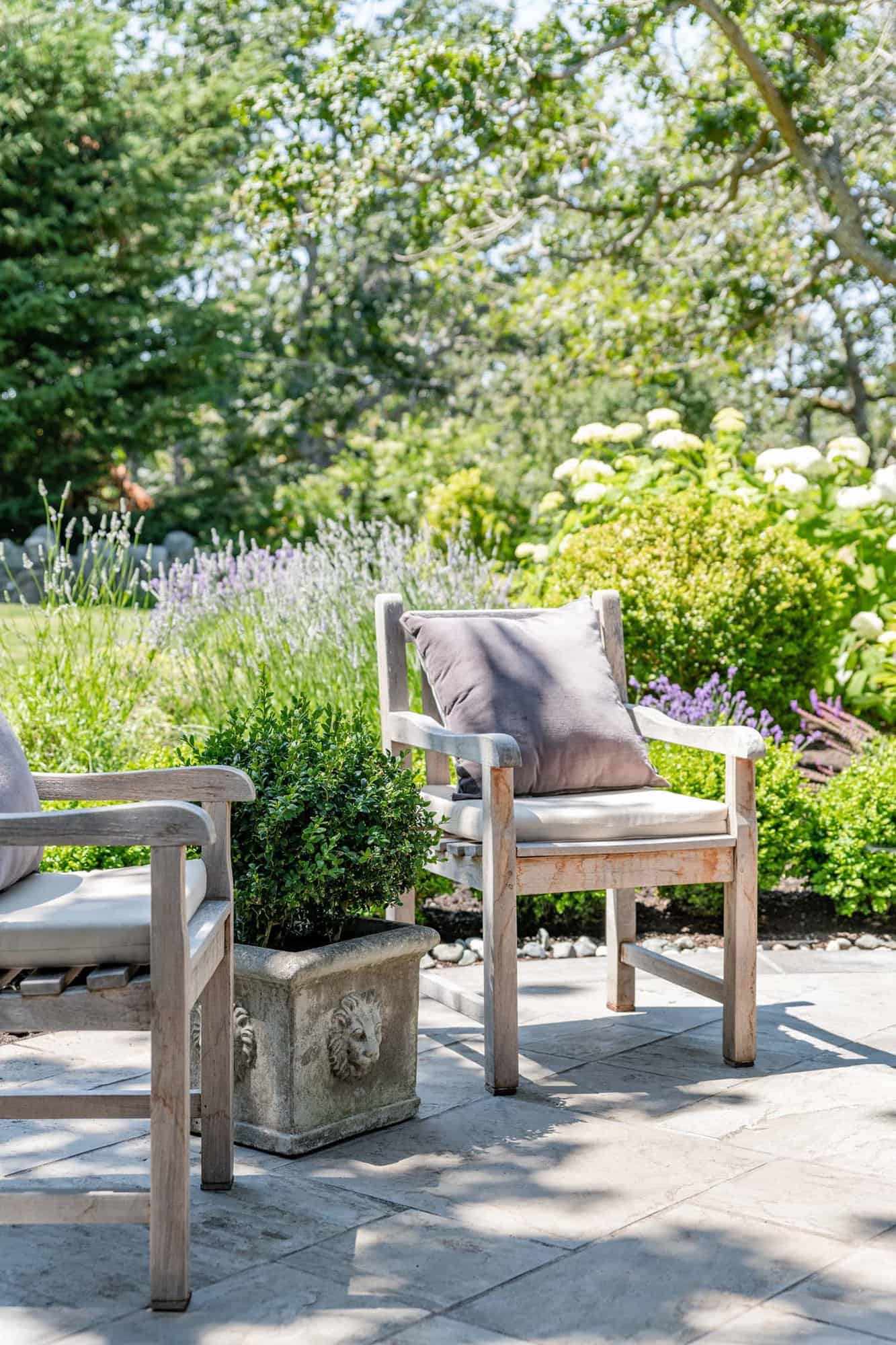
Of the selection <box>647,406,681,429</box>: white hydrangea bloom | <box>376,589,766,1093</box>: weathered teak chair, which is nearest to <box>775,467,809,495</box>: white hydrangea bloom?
<box>647,406,681,429</box>: white hydrangea bloom

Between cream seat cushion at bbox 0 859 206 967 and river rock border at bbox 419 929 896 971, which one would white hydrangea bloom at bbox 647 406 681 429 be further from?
cream seat cushion at bbox 0 859 206 967

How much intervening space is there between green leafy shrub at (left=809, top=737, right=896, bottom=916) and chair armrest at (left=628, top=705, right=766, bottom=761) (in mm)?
1223

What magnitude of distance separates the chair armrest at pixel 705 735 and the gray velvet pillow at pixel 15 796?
1.54 metres

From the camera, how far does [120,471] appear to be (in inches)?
624

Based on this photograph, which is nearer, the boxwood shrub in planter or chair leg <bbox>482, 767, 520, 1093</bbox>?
the boxwood shrub in planter

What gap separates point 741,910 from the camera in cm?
313

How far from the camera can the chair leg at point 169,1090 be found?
1.92 meters

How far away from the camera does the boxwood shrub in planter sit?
102 inches

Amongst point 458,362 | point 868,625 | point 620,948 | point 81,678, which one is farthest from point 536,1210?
point 458,362

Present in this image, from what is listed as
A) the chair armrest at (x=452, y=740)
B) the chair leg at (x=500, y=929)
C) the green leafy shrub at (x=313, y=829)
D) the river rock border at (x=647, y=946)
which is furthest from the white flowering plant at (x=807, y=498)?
the green leafy shrub at (x=313, y=829)

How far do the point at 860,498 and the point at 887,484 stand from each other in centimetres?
15

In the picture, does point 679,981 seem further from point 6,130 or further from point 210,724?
point 6,130

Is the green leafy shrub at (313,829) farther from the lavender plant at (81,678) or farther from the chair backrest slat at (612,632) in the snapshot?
the lavender plant at (81,678)

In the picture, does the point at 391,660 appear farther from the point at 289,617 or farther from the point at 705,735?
the point at 289,617
